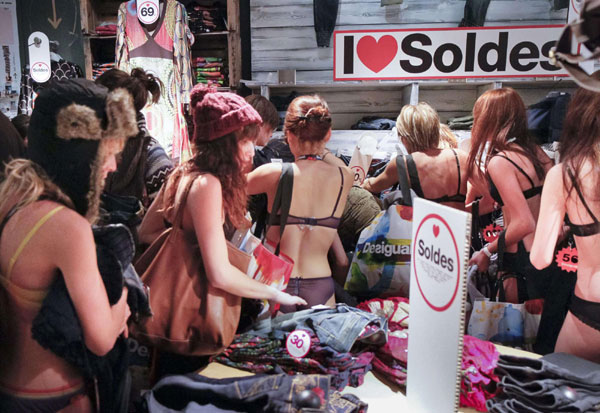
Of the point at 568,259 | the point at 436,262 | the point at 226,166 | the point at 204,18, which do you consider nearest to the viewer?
the point at 436,262

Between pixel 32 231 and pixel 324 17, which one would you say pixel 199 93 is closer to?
pixel 32 231

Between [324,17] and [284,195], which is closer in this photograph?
[284,195]

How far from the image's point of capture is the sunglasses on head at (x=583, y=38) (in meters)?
0.94

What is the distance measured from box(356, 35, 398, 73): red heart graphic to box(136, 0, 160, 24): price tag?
1905 mm

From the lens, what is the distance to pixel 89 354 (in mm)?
1192

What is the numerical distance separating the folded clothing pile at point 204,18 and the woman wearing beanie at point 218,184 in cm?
376

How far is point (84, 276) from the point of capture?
1.09 metres

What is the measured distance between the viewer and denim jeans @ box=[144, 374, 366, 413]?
48.1 inches

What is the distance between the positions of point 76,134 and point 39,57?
2.39 meters

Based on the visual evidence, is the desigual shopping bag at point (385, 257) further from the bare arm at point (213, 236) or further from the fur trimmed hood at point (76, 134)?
the fur trimmed hood at point (76, 134)

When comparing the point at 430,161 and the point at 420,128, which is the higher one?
the point at 420,128

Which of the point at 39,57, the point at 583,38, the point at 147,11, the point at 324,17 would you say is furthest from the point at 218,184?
the point at 324,17

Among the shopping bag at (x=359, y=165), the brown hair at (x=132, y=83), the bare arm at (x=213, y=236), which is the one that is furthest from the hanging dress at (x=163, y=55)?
the bare arm at (x=213, y=236)

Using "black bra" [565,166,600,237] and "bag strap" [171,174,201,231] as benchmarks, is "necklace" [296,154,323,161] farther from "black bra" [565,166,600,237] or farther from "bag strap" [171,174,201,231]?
"black bra" [565,166,600,237]
